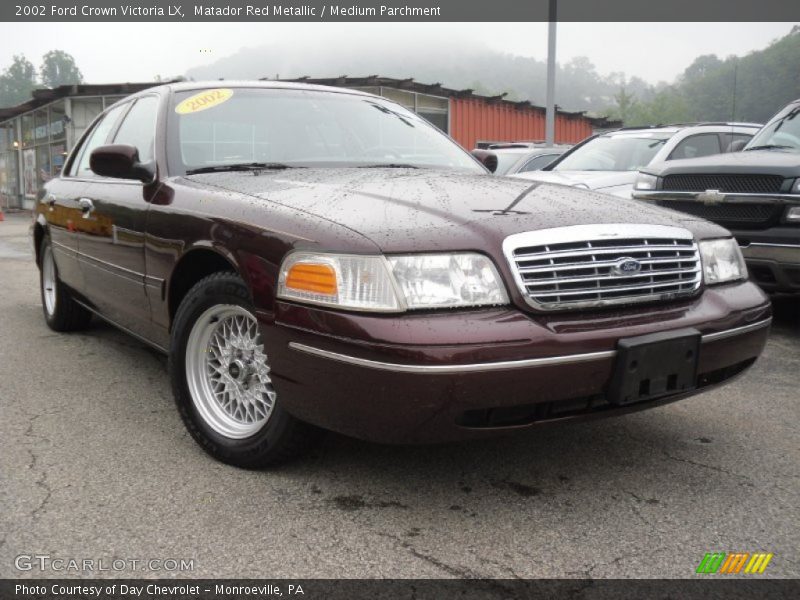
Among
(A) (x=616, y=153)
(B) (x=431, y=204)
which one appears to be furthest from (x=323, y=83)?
(B) (x=431, y=204)

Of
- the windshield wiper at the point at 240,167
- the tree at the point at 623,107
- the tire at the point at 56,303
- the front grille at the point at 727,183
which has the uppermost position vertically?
the tree at the point at 623,107

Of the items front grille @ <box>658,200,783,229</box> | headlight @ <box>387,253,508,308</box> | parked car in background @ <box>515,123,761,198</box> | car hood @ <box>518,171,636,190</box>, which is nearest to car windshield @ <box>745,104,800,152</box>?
front grille @ <box>658,200,783,229</box>

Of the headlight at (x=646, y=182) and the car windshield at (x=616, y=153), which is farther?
the car windshield at (x=616, y=153)

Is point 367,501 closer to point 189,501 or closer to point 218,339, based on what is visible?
point 189,501

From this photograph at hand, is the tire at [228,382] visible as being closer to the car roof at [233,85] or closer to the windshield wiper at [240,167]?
the windshield wiper at [240,167]

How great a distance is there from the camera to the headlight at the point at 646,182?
602 centimetres

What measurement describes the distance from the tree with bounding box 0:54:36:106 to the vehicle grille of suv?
390 ft

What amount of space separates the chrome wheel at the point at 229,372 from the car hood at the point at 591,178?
17.5 ft

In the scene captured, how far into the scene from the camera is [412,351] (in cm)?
227

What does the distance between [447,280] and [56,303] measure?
12.5ft

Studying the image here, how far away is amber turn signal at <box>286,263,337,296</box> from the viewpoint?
7.95 feet

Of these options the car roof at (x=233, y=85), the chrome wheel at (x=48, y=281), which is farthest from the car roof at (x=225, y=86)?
the chrome wheel at (x=48, y=281)

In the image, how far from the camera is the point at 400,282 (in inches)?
92.8

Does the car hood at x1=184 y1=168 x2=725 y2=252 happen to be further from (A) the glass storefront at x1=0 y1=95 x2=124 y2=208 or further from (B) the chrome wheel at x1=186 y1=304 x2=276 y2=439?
(A) the glass storefront at x1=0 y1=95 x2=124 y2=208
